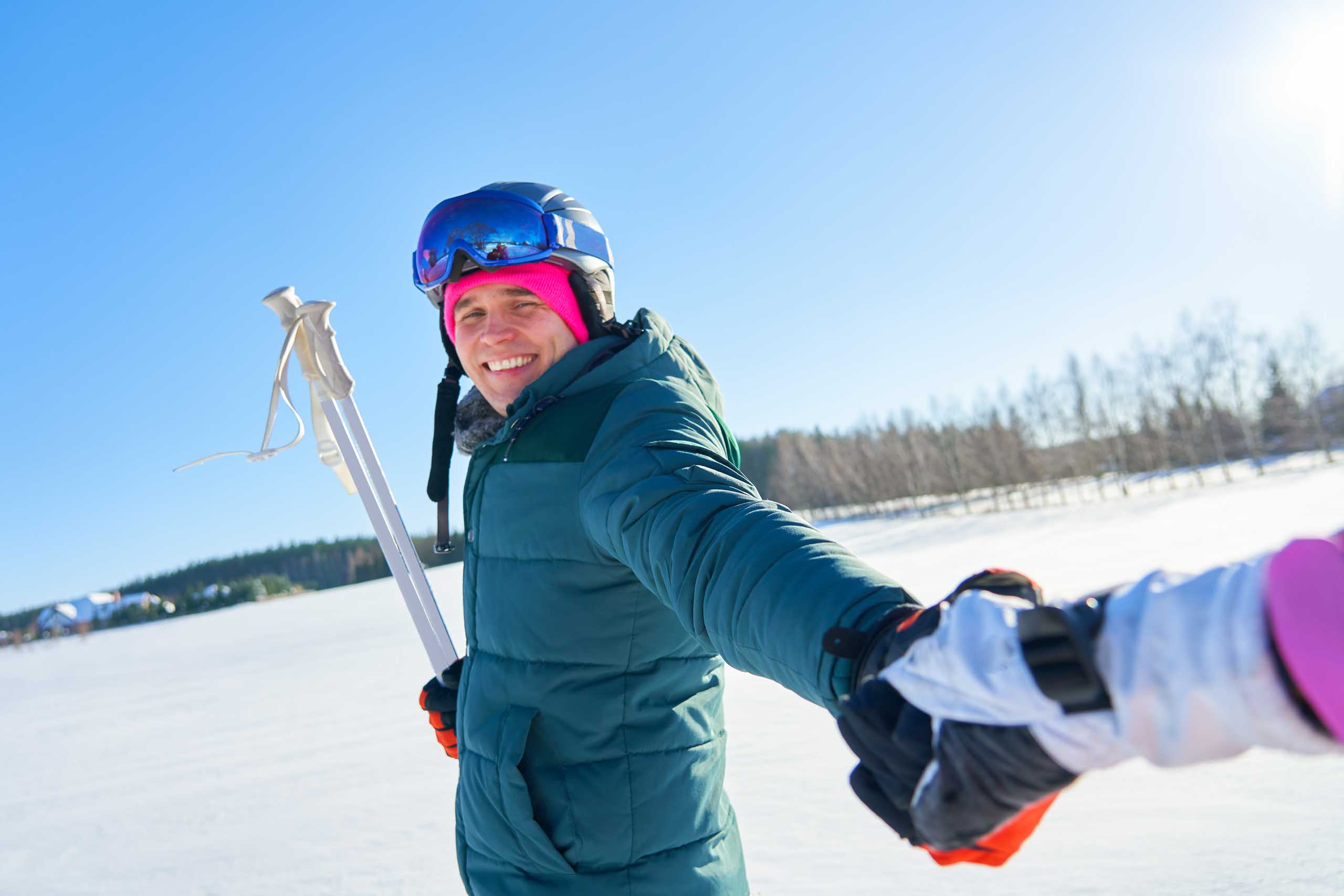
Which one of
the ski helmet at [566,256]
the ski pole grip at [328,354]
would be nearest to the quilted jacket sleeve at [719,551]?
the ski helmet at [566,256]

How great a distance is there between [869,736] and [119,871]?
208 inches

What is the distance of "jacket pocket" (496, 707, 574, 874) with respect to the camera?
1332mm

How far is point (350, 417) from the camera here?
273 cm

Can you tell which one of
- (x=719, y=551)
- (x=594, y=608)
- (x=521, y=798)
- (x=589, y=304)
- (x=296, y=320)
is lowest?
(x=521, y=798)

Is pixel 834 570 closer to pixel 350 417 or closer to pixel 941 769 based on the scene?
pixel 941 769

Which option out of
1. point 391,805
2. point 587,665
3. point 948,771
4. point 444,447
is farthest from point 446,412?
point 391,805

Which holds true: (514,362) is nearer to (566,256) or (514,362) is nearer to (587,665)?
(566,256)

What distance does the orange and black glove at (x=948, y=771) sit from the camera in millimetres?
542

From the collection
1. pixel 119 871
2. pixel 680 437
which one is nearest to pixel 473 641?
pixel 680 437

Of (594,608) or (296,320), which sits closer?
(594,608)

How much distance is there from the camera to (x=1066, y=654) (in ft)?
1.66

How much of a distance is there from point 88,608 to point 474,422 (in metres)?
76.9

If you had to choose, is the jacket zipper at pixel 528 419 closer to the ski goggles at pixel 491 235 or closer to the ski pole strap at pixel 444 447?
the ski goggles at pixel 491 235

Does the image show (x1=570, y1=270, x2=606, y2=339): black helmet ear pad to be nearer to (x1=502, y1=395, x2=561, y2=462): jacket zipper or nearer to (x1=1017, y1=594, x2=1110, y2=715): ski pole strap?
(x1=502, y1=395, x2=561, y2=462): jacket zipper
